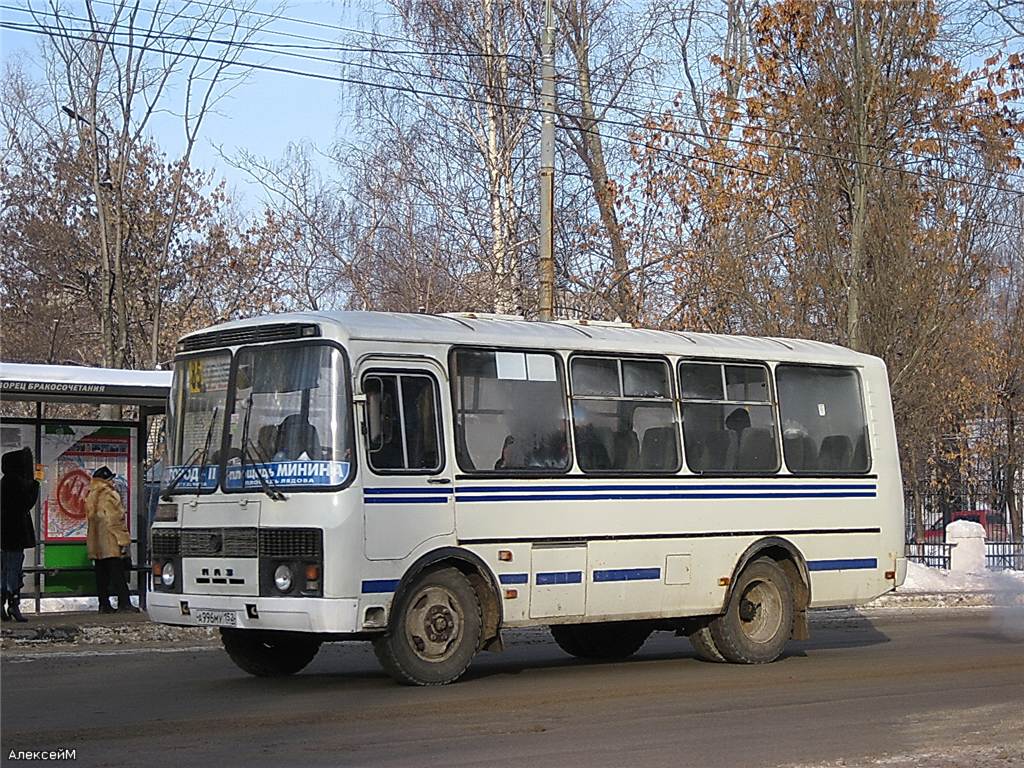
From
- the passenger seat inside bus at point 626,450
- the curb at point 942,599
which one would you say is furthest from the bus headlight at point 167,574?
the curb at point 942,599

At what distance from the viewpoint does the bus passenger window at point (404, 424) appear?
1249 cm

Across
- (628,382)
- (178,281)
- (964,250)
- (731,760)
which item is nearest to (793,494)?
(628,382)

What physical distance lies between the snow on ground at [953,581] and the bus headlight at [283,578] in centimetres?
1667

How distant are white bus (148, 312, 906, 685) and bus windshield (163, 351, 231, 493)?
21mm

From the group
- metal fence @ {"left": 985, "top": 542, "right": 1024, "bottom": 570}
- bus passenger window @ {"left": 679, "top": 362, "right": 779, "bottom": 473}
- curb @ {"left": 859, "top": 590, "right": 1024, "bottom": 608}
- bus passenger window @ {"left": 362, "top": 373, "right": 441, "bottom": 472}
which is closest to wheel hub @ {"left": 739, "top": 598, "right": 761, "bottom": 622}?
bus passenger window @ {"left": 679, "top": 362, "right": 779, "bottom": 473}

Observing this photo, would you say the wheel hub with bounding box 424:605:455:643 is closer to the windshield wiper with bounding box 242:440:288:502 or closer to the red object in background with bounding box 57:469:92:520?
the windshield wiper with bounding box 242:440:288:502

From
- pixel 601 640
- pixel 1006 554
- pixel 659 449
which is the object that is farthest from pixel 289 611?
pixel 1006 554

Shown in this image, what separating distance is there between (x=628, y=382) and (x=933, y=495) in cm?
3196

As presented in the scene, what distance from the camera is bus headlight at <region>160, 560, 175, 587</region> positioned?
42.7 feet

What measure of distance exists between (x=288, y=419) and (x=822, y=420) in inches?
237

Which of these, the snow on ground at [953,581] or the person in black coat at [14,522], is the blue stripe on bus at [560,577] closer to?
the person in black coat at [14,522]

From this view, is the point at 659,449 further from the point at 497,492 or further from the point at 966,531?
the point at 966,531

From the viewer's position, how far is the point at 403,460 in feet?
41.4

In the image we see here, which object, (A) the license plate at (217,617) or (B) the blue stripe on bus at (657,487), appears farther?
(B) the blue stripe on bus at (657,487)
